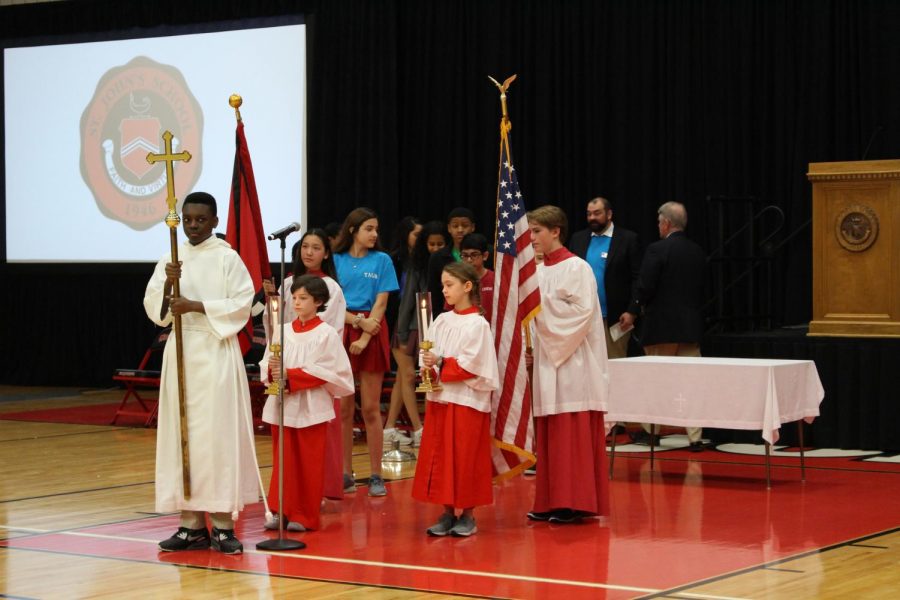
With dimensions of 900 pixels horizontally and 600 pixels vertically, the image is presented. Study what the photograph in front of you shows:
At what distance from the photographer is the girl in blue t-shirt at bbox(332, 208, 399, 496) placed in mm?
8242

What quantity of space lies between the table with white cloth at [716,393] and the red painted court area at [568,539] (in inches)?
16.3

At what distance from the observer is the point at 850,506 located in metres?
7.69

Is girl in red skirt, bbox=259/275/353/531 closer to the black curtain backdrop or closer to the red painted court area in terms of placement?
the red painted court area

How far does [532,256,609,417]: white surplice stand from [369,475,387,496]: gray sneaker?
1.32m

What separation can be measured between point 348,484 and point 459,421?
1752mm

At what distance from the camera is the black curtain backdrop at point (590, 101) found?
1126 centimetres

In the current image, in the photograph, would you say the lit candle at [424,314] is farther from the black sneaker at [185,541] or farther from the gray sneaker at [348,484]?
the gray sneaker at [348,484]

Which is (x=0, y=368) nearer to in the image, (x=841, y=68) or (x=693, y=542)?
(x=841, y=68)

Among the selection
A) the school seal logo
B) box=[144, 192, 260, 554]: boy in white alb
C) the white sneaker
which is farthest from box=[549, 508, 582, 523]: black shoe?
the school seal logo

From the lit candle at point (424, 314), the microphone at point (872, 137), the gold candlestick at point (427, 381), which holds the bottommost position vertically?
the gold candlestick at point (427, 381)

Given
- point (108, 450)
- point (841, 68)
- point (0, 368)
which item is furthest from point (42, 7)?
point (841, 68)

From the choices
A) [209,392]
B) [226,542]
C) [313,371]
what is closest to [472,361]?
[313,371]

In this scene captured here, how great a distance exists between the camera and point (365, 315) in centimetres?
865

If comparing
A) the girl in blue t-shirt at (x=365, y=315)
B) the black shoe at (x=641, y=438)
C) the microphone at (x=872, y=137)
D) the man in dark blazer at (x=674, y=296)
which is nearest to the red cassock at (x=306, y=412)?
the girl in blue t-shirt at (x=365, y=315)
